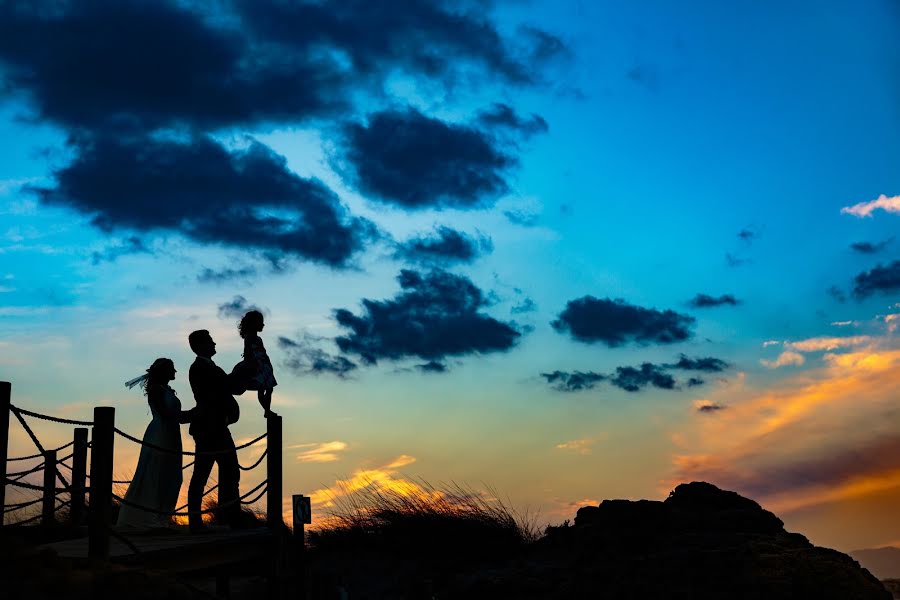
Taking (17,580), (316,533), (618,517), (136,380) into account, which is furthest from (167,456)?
(316,533)

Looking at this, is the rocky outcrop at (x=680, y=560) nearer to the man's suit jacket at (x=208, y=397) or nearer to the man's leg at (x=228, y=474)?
the man's leg at (x=228, y=474)

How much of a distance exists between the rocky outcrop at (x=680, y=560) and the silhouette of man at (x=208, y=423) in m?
3.53

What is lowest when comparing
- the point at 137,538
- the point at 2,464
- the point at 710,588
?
the point at 710,588

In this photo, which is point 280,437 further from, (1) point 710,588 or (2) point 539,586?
(1) point 710,588

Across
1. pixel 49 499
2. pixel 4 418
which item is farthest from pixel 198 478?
pixel 49 499

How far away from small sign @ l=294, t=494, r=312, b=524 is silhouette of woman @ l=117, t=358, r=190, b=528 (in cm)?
143

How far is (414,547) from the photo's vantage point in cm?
1473

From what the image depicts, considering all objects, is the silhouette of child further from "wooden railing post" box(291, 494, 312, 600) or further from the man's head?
"wooden railing post" box(291, 494, 312, 600)

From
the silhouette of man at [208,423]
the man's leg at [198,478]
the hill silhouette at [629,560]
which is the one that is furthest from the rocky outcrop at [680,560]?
the man's leg at [198,478]

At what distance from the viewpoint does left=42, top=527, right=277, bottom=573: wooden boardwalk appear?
7.09 m

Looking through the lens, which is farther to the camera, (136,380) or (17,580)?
(136,380)

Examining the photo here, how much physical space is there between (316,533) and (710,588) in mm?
9152

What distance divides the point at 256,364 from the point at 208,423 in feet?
2.77

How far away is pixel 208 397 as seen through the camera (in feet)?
31.3
